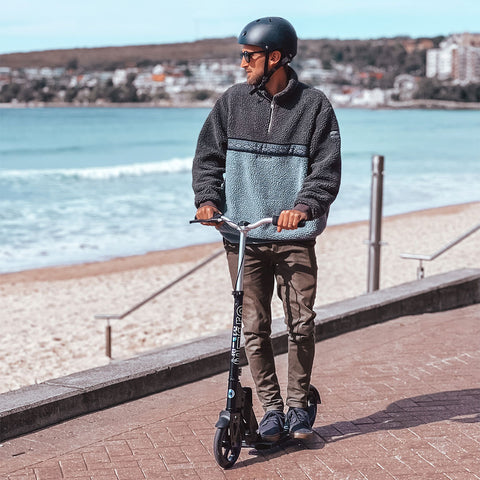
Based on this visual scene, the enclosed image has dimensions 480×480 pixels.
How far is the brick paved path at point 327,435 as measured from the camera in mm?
3842

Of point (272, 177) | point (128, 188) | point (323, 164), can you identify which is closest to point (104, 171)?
point (128, 188)

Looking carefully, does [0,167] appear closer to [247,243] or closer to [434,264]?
[434,264]

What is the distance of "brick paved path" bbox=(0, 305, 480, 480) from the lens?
3842mm

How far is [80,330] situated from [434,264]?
6050mm

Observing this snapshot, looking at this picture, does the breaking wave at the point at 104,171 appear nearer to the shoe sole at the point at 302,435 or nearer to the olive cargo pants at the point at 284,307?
the olive cargo pants at the point at 284,307

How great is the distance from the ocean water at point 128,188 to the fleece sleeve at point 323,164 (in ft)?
41.6

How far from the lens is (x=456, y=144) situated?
62.2 meters

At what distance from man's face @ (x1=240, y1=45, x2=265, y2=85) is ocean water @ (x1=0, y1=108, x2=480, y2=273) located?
12603mm

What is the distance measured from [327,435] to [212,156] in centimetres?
138

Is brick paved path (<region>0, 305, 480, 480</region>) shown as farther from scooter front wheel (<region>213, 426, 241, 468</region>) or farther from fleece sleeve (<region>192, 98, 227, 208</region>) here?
fleece sleeve (<region>192, 98, 227, 208</region>)

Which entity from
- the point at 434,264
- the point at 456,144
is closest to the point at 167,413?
the point at 434,264

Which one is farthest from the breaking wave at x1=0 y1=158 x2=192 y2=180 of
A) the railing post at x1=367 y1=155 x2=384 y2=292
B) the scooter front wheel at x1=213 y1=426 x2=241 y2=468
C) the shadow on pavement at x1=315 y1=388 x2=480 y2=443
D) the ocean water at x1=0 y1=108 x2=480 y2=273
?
the scooter front wheel at x1=213 y1=426 x2=241 y2=468

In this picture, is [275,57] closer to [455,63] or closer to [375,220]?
[375,220]

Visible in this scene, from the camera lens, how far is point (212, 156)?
408 centimetres
